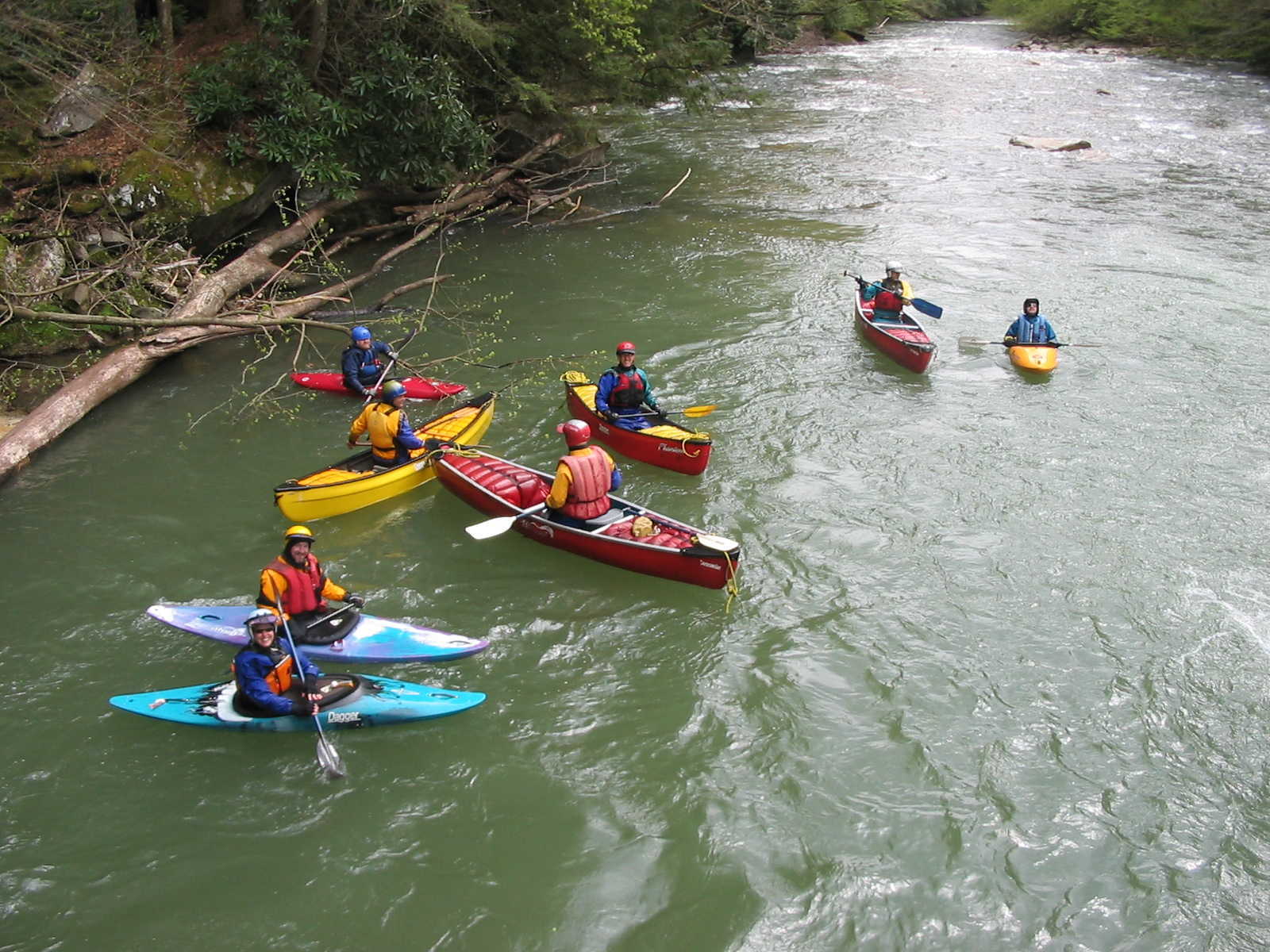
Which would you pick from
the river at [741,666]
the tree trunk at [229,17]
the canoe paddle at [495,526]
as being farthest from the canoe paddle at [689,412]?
the tree trunk at [229,17]

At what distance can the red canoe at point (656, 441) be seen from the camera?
9.87 m

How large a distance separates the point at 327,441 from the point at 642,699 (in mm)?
5724

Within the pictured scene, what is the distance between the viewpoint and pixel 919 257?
55.3 ft

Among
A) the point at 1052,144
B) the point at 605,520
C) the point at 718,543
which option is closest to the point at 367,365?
the point at 605,520

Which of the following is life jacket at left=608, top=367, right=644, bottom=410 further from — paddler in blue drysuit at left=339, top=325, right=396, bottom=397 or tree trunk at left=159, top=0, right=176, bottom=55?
tree trunk at left=159, top=0, right=176, bottom=55

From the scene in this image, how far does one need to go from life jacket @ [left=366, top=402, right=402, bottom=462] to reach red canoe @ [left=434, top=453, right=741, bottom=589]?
0.52 metres

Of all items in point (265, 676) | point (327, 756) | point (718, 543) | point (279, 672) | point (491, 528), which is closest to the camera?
point (327, 756)

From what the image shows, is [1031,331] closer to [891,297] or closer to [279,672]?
[891,297]

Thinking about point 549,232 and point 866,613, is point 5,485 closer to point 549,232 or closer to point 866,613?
point 866,613

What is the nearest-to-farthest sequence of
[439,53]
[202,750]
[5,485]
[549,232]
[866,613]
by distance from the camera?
1. [202,750]
2. [866,613]
3. [5,485]
4. [439,53]
5. [549,232]

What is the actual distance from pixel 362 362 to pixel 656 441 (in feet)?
13.6

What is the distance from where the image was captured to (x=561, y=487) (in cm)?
850

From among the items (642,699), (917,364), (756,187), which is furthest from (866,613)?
(756,187)

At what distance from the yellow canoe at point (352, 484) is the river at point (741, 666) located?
20cm
